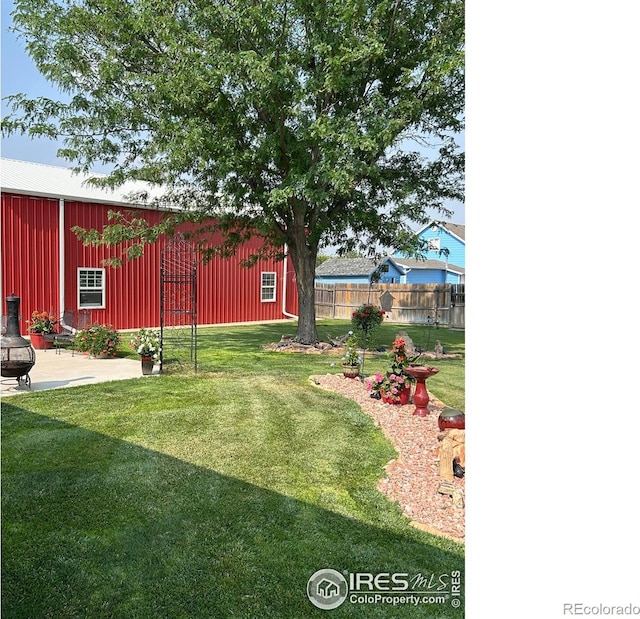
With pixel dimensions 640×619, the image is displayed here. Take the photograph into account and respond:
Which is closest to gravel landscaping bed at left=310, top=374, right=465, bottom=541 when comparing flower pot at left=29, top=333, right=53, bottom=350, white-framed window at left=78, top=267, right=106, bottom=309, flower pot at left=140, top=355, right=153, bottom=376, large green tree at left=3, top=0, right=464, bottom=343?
flower pot at left=140, top=355, right=153, bottom=376

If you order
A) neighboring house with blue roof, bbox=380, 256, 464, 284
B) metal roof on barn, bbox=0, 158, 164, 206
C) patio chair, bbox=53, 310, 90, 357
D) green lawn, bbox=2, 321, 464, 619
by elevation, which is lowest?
green lawn, bbox=2, 321, 464, 619

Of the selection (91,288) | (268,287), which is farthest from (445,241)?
(91,288)

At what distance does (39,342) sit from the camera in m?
6.69

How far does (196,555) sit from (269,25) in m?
5.70

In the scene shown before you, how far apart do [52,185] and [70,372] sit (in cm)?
438

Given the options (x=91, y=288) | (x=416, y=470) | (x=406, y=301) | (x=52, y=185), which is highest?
(x=52, y=185)

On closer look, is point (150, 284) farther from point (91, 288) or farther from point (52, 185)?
point (52, 185)

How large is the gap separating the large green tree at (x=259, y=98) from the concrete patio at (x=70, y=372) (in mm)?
1783

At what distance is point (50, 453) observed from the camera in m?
2.57

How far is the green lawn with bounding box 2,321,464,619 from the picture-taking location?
1.42 m

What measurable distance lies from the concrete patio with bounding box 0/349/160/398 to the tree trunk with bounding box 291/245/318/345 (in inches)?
98.3

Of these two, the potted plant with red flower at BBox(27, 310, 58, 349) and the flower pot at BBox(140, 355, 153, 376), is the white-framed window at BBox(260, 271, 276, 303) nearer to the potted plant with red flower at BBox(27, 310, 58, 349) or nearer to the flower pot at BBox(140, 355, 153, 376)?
the potted plant with red flower at BBox(27, 310, 58, 349)
